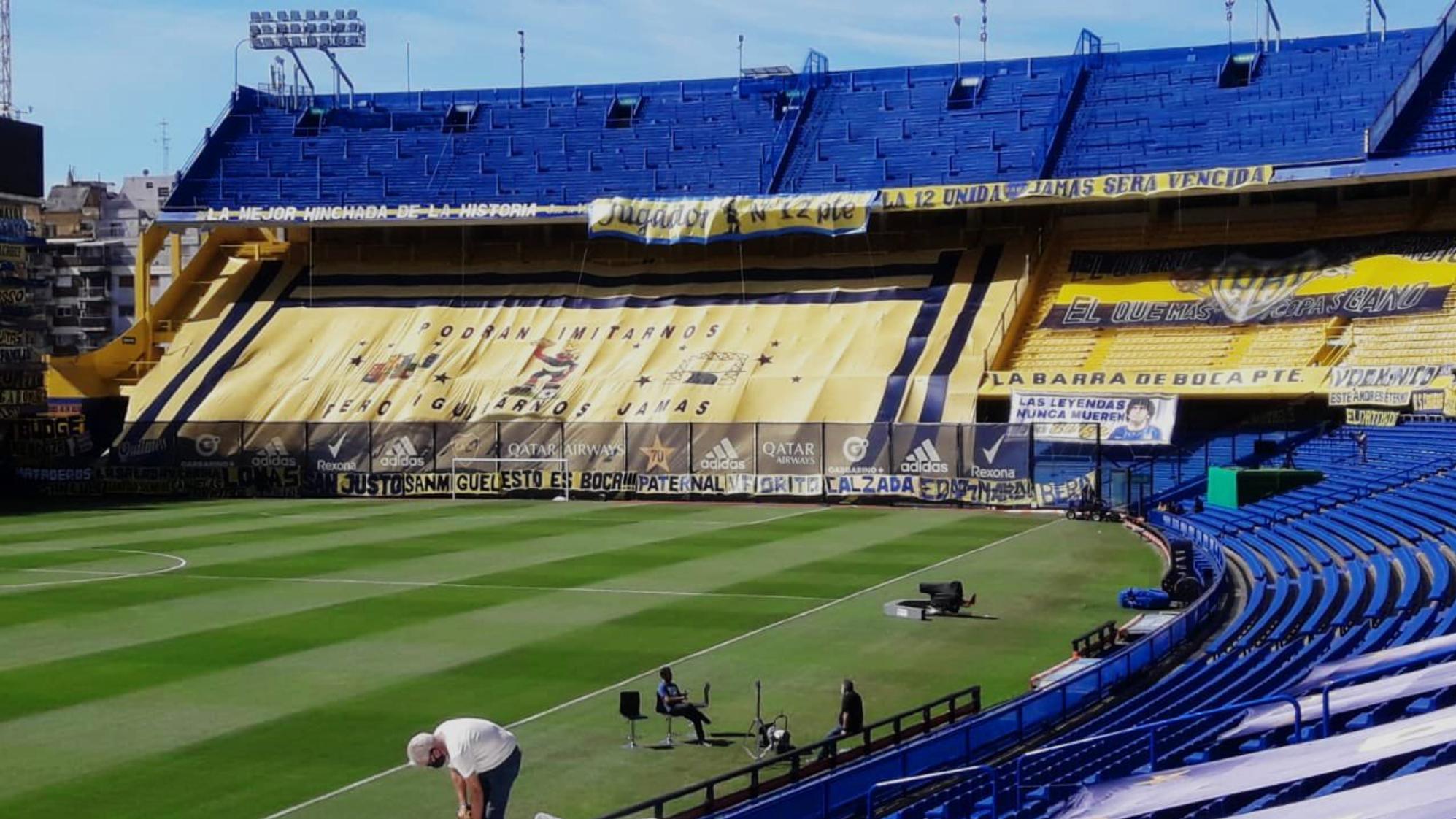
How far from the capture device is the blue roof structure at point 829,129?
2303 inches

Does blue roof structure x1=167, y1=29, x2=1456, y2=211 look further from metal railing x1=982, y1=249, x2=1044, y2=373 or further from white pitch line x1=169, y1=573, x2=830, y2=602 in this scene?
white pitch line x1=169, y1=573, x2=830, y2=602

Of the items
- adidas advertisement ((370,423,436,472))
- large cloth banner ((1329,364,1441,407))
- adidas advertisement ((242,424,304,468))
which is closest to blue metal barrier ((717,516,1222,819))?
large cloth banner ((1329,364,1441,407))

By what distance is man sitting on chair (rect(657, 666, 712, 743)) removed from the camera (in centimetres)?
1933

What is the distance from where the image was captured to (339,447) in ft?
188

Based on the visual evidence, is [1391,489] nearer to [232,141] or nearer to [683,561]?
[683,561]

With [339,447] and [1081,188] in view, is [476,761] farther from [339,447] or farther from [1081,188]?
[1081,188]

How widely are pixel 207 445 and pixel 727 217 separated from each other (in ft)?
65.9

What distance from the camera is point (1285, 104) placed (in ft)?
194

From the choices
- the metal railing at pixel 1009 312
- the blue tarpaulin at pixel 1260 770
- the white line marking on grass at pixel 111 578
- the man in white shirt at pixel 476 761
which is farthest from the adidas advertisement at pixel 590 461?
the man in white shirt at pixel 476 761

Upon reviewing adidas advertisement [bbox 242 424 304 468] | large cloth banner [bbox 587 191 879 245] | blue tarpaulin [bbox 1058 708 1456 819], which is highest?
large cloth banner [bbox 587 191 879 245]

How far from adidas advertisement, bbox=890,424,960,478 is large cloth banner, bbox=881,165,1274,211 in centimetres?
1015

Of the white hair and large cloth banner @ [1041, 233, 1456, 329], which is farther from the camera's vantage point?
large cloth banner @ [1041, 233, 1456, 329]

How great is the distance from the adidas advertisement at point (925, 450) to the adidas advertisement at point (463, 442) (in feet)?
45.3

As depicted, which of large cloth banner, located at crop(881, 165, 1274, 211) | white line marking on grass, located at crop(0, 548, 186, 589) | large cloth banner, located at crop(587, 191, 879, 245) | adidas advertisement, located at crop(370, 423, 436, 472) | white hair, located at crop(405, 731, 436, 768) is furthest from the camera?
large cloth banner, located at crop(587, 191, 879, 245)
